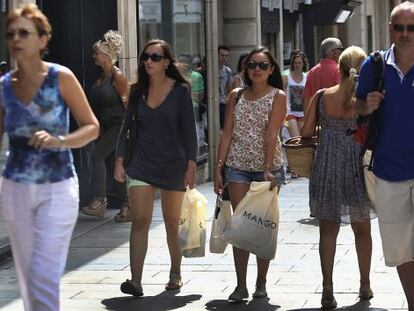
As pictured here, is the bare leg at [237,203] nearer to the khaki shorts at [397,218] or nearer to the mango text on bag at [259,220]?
the mango text on bag at [259,220]

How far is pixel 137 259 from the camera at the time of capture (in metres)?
7.73

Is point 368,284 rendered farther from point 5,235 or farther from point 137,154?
point 5,235

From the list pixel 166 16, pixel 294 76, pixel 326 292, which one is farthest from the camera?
pixel 294 76

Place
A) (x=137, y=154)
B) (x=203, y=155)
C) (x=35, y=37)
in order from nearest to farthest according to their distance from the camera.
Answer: (x=35, y=37) → (x=137, y=154) → (x=203, y=155)

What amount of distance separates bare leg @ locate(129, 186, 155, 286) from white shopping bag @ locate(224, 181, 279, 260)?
59 centimetres

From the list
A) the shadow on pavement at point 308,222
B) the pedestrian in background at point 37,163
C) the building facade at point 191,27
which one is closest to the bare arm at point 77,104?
the pedestrian in background at point 37,163

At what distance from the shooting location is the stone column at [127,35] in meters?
12.3

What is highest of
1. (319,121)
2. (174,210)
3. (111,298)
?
(319,121)

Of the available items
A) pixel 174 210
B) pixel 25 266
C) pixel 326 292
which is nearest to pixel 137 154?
pixel 174 210

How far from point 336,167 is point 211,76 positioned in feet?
27.8

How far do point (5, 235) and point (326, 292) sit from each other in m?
3.17

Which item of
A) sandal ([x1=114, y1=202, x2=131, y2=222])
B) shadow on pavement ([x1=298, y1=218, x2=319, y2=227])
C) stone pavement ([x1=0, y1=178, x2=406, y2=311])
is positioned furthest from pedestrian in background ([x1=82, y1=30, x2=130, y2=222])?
shadow on pavement ([x1=298, y1=218, x2=319, y2=227])

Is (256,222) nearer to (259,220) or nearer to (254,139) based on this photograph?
(259,220)

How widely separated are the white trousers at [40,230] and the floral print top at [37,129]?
46 millimetres
